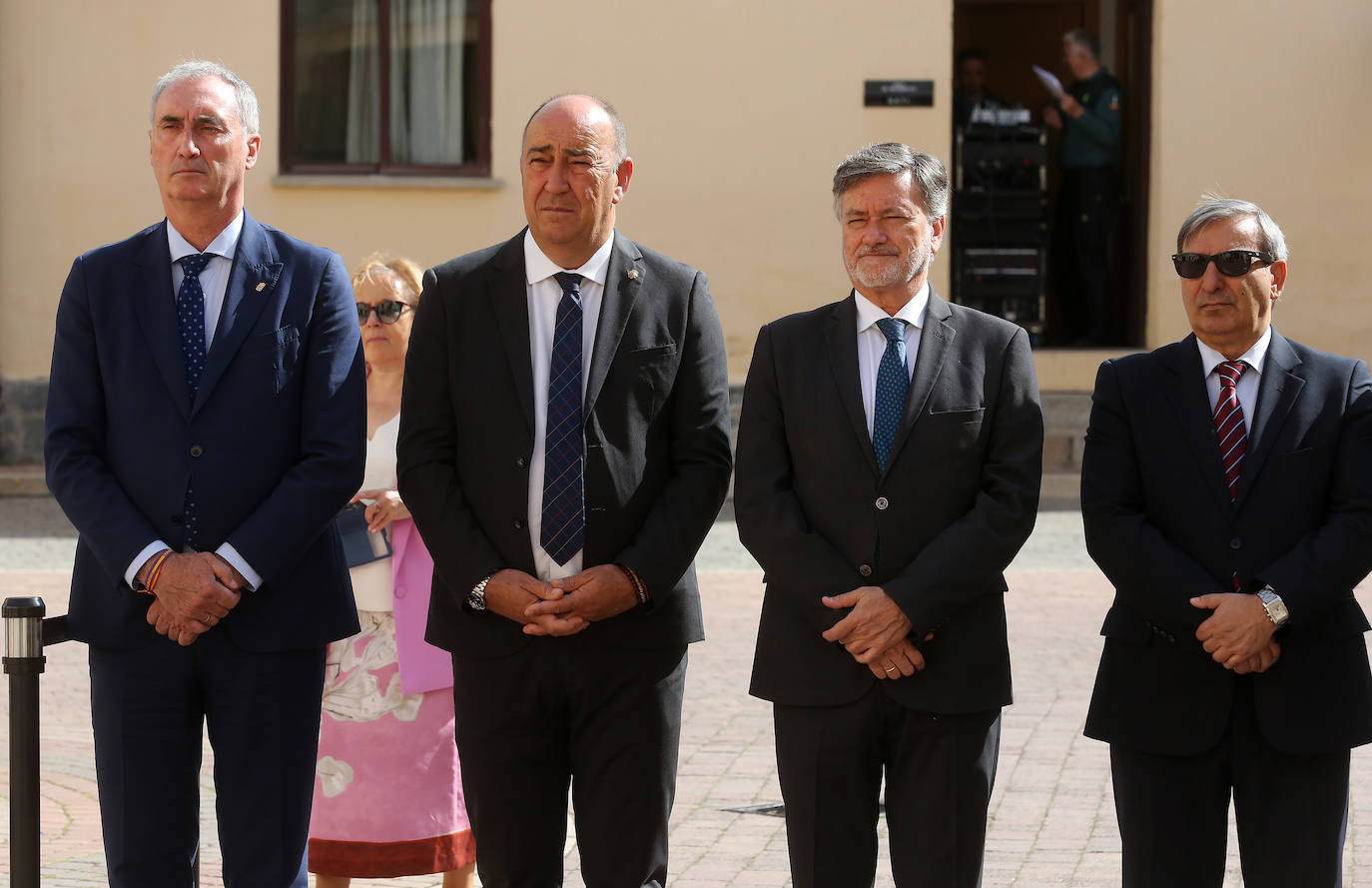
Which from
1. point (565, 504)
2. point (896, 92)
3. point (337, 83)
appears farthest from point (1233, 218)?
point (337, 83)

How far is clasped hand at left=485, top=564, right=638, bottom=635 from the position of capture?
3824 millimetres

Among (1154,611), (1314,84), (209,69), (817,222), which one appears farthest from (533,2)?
(1154,611)

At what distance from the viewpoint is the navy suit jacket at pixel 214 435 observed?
3.87 m

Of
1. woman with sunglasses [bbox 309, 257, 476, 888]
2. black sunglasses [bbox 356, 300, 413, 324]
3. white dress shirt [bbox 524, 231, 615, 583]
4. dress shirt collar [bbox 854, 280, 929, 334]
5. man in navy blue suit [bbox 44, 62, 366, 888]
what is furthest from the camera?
black sunglasses [bbox 356, 300, 413, 324]

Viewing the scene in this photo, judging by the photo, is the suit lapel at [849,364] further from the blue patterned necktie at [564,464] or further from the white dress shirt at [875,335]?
the blue patterned necktie at [564,464]

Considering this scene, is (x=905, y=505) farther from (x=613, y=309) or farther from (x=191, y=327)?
(x=191, y=327)

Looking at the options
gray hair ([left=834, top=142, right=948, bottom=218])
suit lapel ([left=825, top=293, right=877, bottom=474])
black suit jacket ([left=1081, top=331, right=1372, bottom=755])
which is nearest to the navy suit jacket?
suit lapel ([left=825, top=293, right=877, bottom=474])

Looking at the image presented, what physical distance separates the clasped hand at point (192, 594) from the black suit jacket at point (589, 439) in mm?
470

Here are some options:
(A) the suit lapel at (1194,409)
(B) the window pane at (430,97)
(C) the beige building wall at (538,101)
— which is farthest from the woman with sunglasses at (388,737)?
(B) the window pane at (430,97)

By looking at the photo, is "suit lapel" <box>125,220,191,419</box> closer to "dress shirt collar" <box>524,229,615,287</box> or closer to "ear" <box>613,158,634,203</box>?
"dress shirt collar" <box>524,229,615,287</box>

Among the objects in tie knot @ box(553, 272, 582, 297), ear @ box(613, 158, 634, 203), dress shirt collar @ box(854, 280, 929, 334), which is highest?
ear @ box(613, 158, 634, 203)

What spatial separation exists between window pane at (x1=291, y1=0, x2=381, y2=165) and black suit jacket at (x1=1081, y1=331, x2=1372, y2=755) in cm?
1023

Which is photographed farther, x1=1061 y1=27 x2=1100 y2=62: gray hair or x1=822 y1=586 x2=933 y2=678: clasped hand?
x1=1061 y1=27 x2=1100 y2=62: gray hair

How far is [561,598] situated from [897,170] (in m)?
1.26
